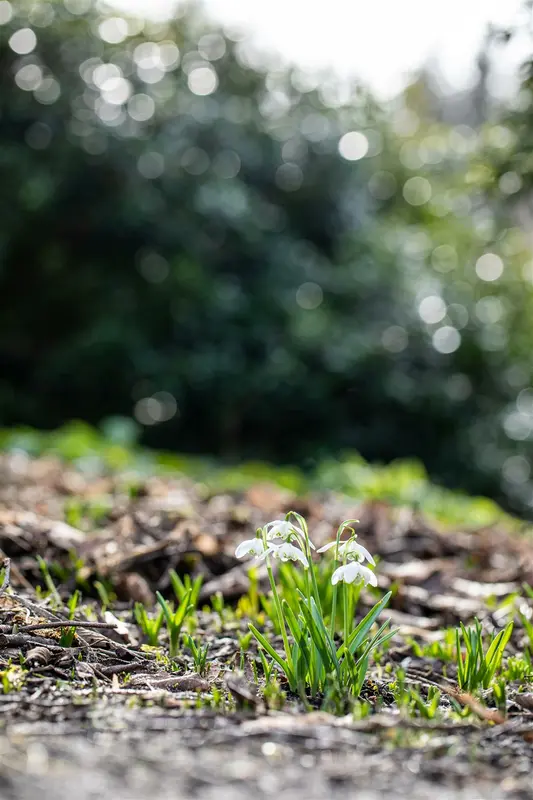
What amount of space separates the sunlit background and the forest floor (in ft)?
20.4

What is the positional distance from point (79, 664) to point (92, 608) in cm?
64

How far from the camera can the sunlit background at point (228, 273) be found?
962cm

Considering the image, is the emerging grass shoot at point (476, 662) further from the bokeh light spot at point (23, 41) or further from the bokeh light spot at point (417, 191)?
the bokeh light spot at point (417, 191)

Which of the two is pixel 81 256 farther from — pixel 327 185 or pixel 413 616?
pixel 413 616

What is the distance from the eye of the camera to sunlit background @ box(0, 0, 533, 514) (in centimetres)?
962

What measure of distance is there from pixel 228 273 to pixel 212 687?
30.1ft

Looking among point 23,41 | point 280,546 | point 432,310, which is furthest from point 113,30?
point 280,546

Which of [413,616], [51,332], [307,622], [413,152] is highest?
[413,152]

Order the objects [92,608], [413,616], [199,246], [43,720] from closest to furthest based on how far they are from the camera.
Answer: [43,720], [92,608], [413,616], [199,246]

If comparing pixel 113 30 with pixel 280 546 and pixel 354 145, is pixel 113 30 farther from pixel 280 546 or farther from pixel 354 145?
pixel 280 546

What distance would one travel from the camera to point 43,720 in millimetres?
1286

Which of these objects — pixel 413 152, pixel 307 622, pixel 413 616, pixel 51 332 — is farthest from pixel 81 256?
pixel 307 622

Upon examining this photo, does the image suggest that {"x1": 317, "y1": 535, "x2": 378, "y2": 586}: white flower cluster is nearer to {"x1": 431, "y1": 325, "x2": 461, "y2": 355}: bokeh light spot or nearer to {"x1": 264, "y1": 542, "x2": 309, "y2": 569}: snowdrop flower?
{"x1": 264, "y1": 542, "x2": 309, "y2": 569}: snowdrop flower

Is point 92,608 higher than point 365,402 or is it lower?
lower
